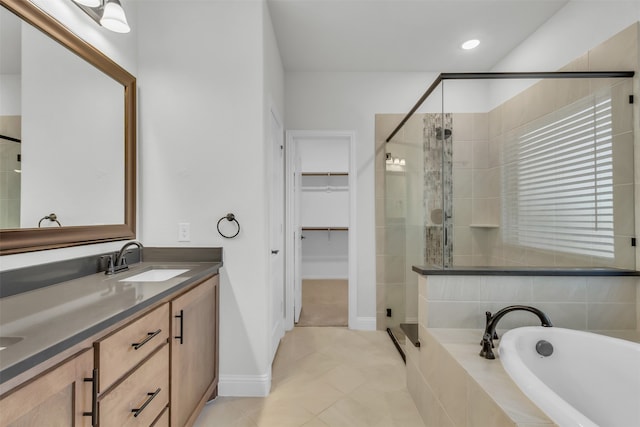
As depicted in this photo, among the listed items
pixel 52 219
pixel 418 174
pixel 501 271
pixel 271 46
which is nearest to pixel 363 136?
pixel 418 174

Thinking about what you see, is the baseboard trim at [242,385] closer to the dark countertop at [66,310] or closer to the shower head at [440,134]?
the dark countertop at [66,310]

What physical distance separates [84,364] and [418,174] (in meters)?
2.16

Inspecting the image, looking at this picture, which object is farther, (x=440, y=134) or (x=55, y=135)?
(x=440, y=134)

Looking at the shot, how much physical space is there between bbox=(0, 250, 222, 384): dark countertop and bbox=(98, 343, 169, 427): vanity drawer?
24cm

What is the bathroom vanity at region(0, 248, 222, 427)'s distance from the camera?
70 cm

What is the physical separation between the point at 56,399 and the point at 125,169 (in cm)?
142

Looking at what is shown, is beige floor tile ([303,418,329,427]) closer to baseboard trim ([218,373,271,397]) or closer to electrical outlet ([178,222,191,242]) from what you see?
baseboard trim ([218,373,271,397])

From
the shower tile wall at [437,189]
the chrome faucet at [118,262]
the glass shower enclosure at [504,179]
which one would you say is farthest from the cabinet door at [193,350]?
the shower tile wall at [437,189]

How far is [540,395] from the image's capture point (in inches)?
36.7

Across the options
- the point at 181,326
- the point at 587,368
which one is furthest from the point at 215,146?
the point at 587,368

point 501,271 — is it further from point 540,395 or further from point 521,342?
point 540,395

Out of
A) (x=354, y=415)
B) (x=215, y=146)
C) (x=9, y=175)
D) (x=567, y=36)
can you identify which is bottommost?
(x=354, y=415)

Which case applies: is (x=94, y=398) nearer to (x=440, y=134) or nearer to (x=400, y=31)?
(x=440, y=134)

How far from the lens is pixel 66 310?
974 mm
